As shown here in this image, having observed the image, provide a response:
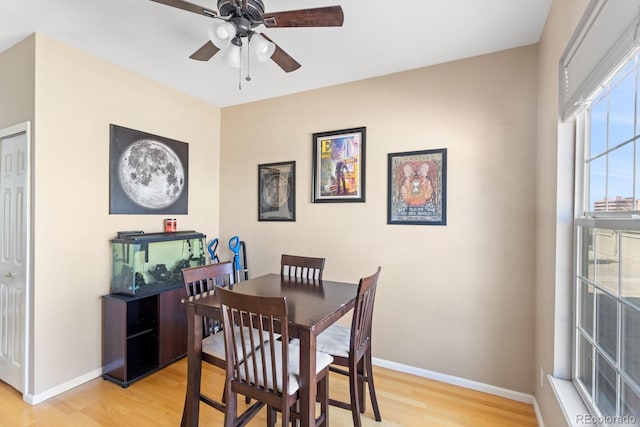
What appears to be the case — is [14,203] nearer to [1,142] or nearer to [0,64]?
[1,142]

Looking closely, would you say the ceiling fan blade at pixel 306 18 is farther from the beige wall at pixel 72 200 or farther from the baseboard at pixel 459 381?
the baseboard at pixel 459 381

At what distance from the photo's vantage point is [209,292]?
2070 millimetres

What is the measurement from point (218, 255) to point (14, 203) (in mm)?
1911

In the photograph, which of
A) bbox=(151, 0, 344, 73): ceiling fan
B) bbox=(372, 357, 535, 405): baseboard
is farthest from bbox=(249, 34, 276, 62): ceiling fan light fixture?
bbox=(372, 357, 535, 405): baseboard

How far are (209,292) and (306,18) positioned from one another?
1.80 metres

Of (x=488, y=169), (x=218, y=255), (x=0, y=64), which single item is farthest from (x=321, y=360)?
(x=0, y=64)

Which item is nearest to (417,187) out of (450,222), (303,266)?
(450,222)

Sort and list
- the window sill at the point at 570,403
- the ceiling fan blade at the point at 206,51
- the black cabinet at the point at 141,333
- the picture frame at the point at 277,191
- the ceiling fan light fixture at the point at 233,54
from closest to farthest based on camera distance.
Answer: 1. the window sill at the point at 570,403
2. the ceiling fan light fixture at the point at 233,54
3. the ceiling fan blade at the point at 206,51
4. the black cabinet at the point at 141,333
5. the picture frame at the point at 277,191

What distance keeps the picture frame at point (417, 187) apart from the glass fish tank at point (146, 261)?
214 cm

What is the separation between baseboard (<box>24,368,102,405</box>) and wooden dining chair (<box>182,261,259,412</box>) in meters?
1.19

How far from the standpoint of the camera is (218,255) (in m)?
3.77

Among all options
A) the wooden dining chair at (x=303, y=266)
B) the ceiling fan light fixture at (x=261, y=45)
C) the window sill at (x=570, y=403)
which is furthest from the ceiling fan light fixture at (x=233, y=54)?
the window sill at (x=570, y=403)

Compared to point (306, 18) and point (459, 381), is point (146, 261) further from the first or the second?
point (459, 381)

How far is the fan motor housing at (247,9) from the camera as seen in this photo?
1523 millimetres
